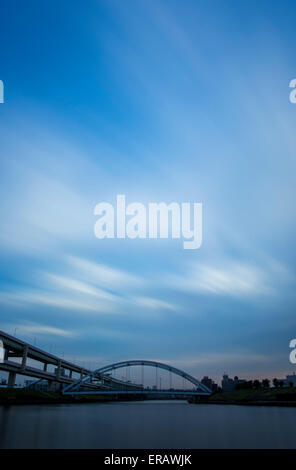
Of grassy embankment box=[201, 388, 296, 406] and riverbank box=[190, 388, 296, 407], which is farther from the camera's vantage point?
grassy embankment box=[201, 388, 296, 406]

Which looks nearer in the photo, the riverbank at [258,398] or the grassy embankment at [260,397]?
the riverbank at [258,398]

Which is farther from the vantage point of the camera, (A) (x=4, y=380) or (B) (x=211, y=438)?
(A) (x=4, y=380)

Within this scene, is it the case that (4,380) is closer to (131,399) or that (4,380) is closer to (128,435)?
(131,399)

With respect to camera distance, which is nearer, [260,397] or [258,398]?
[260,397]

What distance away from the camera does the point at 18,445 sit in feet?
50.7

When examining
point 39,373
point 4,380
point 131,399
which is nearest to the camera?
point 39,373

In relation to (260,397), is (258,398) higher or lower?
lower

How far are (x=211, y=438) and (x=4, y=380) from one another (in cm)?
9446

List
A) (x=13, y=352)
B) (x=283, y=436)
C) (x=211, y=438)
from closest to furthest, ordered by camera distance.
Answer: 1. (x=211, y=438)
2. (x=283, y=436)
3. (x=13, y=352)
